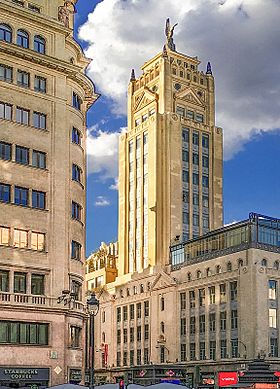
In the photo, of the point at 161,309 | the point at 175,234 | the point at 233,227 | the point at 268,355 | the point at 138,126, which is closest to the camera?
the point at 268,355

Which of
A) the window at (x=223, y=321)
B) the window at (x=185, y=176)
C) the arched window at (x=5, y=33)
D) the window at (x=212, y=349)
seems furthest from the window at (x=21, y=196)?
the window at (x=185, y=176)

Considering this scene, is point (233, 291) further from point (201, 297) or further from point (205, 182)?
point (205, 182)

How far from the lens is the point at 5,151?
56.8m

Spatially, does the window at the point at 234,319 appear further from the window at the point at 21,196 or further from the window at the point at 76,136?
the window at the point at 21,196

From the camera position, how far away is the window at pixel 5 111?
188 feet

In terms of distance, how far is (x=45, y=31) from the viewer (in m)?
61.3

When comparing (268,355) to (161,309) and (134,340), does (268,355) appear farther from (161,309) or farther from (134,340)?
(134,340)

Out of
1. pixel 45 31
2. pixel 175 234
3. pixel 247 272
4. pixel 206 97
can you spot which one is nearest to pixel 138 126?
pixel 206 97

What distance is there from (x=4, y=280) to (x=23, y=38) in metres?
19.1

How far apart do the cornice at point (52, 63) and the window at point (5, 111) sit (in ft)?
13.1

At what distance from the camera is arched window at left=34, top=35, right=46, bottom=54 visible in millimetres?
60844

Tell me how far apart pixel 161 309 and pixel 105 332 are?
21.0 meters

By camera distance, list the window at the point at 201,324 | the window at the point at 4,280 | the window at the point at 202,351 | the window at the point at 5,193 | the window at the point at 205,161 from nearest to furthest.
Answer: the window at the point at 4,280 → the window at the point at 5,193 → the window at the point at 202,351 → the window at the point at 201,324 → the window at the point at 205,161

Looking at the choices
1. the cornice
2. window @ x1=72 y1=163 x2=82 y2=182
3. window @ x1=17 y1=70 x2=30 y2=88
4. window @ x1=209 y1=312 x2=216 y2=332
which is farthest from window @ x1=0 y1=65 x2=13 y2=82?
window @ x1=209 y1=312 x2=216 y2=332
